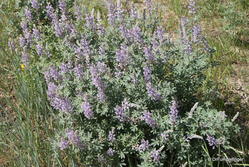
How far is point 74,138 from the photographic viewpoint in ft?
7.83

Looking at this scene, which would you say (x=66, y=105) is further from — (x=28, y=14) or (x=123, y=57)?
(x=28, y=14)

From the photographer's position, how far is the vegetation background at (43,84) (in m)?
2.75

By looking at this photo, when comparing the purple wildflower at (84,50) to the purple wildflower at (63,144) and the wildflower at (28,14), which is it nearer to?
the purple wildflower at (63,144)

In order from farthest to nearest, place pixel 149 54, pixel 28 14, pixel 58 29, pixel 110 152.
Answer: pixel 28 14 < pixel 58 29 < pixel 149 54 < pixel 110 152

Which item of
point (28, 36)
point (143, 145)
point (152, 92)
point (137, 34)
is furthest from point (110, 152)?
point (28, 36)

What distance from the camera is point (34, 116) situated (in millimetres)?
2971

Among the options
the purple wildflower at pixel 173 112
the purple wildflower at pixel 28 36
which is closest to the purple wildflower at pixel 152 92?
the purple wildflower at pixel 173 112

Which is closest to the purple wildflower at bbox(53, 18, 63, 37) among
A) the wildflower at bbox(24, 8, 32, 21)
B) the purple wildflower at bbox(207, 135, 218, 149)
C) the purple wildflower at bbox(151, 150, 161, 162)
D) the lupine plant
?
the lupine plant

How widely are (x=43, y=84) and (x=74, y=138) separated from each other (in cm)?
104

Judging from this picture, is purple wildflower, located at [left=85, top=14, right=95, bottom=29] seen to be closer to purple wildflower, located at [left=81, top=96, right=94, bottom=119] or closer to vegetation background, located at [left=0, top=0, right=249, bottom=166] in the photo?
vegetation background, located at [left=0, top=0, right=249, bottom=166]

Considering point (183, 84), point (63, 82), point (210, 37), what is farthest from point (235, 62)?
point (63, 82)

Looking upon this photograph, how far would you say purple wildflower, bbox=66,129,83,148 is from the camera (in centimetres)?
238

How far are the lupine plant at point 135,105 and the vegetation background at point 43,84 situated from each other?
0.62 ft

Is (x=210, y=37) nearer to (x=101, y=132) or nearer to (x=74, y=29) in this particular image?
(x=74, y=29)
